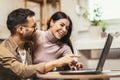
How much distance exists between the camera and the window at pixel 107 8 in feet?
10.2

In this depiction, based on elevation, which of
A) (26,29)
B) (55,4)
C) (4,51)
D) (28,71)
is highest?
(55,4)

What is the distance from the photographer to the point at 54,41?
7.18ft

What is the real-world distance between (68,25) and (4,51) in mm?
767

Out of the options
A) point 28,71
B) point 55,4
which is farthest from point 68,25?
point 55,4

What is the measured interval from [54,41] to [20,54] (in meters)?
0.45

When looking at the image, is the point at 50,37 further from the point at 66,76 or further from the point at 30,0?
the point at 30,0

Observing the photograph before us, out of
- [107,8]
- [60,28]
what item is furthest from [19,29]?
[107,8]

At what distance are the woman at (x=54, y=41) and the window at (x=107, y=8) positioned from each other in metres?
1.08

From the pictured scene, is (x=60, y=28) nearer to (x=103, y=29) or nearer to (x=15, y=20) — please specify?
(x=15, y=20)

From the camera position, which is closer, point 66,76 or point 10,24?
point 66,76

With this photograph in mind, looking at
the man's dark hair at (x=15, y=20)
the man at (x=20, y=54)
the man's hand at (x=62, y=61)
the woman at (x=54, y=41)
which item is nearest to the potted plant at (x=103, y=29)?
the woman at (x=54, y=41)

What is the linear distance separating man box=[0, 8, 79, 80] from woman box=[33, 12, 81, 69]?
11 cm

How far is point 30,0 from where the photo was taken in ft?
12.2

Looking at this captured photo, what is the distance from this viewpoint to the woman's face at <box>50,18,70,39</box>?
213cm
